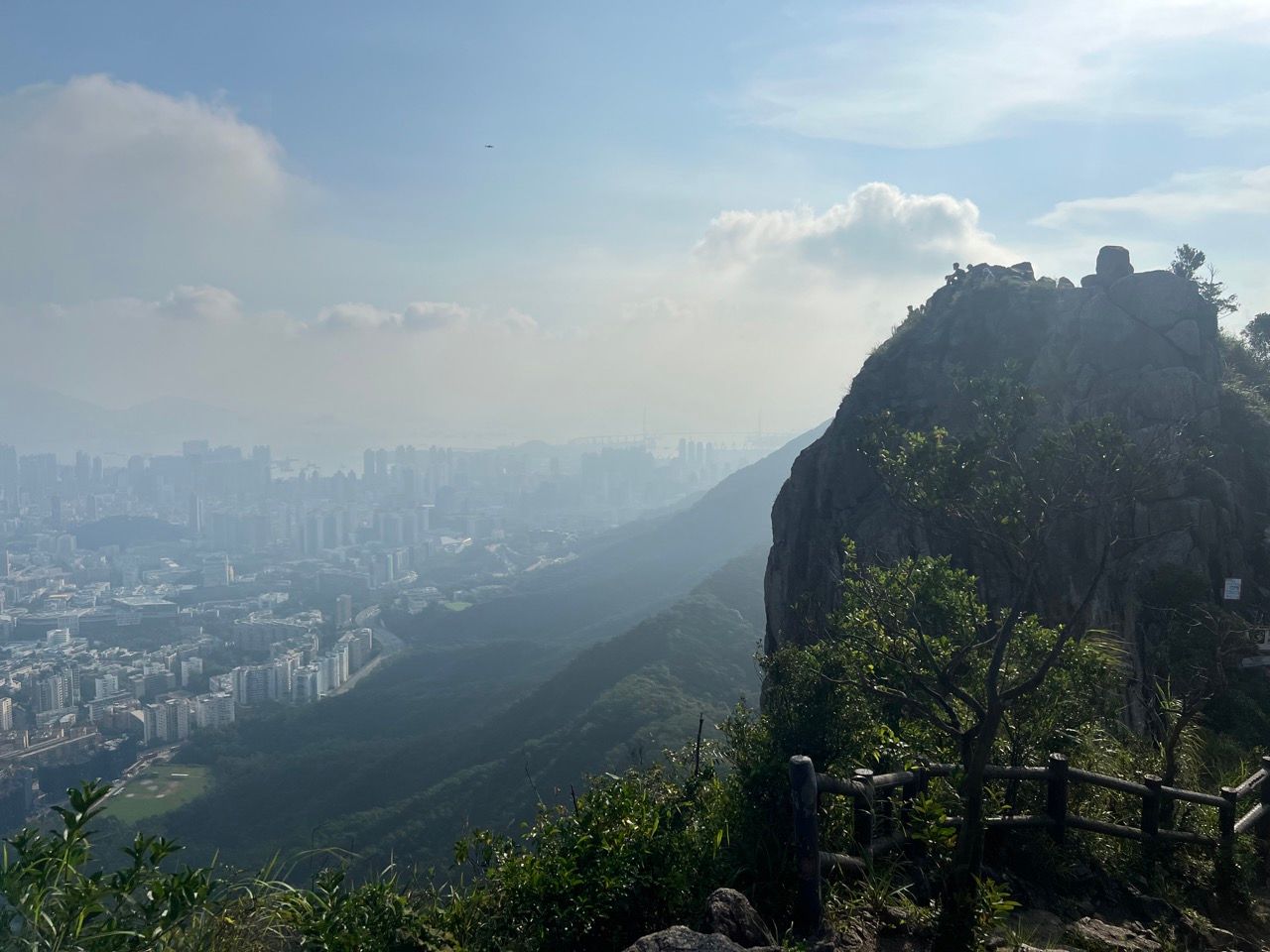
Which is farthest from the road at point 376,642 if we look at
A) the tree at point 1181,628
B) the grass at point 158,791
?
the tree at point 1181,628

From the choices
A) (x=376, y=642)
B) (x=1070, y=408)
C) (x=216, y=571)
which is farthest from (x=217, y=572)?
(x=1070, y=408)

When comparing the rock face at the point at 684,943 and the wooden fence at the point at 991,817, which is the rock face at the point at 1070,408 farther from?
the rock face at the point at 684,943

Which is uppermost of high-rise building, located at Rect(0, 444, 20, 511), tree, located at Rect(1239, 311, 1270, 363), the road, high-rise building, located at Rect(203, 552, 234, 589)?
tree, located at Rect(1239, 311, 1270, 363)

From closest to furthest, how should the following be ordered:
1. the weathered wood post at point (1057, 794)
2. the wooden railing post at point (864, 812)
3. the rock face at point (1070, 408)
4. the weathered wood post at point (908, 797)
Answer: the wooden railing post at point (864, 812)
the weathered wood post at point (908, 797)
the weathered wood post at point (1057, 794)
the rock face at point (1070, 408)

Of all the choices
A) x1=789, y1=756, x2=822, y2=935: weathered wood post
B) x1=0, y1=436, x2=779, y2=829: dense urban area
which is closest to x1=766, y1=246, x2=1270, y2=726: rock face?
x1=789, y1=756, x2=822, y2=935: weathered wood post

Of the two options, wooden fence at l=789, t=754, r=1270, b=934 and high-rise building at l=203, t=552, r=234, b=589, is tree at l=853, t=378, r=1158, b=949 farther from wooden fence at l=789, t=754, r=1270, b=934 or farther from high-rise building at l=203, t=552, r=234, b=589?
high-rise building at l=203, t=552, r=234, b=589

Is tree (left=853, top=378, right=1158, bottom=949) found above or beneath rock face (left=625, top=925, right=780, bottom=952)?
above

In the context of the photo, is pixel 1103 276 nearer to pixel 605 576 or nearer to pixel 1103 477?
pixel 1103 477

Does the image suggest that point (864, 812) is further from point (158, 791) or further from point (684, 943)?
point (158, 791)
